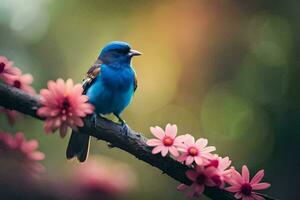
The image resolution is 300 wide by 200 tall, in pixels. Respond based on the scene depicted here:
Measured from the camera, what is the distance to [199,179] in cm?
204

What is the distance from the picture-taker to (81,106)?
6.09 ft

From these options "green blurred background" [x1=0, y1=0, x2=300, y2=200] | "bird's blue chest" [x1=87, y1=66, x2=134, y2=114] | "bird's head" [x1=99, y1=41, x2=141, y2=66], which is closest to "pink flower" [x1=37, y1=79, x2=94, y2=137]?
"bird's blue chest" [x1=87, y1=66, x2=134, y2=114]

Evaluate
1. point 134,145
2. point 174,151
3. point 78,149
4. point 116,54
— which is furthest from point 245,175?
point 116,54

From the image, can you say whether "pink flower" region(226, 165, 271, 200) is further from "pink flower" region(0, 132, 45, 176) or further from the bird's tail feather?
the bird's tail feather

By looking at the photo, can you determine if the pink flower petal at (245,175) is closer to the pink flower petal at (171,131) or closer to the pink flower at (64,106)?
the pink flower petal at (171,131)

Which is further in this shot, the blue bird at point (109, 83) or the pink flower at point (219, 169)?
the blue bird at point (109, 83)

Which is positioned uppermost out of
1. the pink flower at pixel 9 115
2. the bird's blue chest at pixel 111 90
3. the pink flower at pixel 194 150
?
the bird's blue chest at pixel 111 90

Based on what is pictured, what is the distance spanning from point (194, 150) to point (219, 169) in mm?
108

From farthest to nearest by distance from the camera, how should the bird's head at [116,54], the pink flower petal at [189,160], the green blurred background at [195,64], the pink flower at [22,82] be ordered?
the green blurred background at [195,64], the bird's head at [116,54], the pink flower at [22,82], the pink flower petal at [189,160]

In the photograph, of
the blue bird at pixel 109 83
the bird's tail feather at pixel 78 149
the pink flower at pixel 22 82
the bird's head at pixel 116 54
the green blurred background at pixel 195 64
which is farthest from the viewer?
the green blurred background at pixel 195 64

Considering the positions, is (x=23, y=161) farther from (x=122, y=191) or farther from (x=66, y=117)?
(x=122, y=191)

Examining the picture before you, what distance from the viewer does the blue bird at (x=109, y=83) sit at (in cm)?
306

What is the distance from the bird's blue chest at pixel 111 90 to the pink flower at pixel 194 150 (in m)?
1.12

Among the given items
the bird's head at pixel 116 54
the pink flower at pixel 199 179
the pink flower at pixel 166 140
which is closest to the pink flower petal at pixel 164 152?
the pink flower at pixel 166 140
